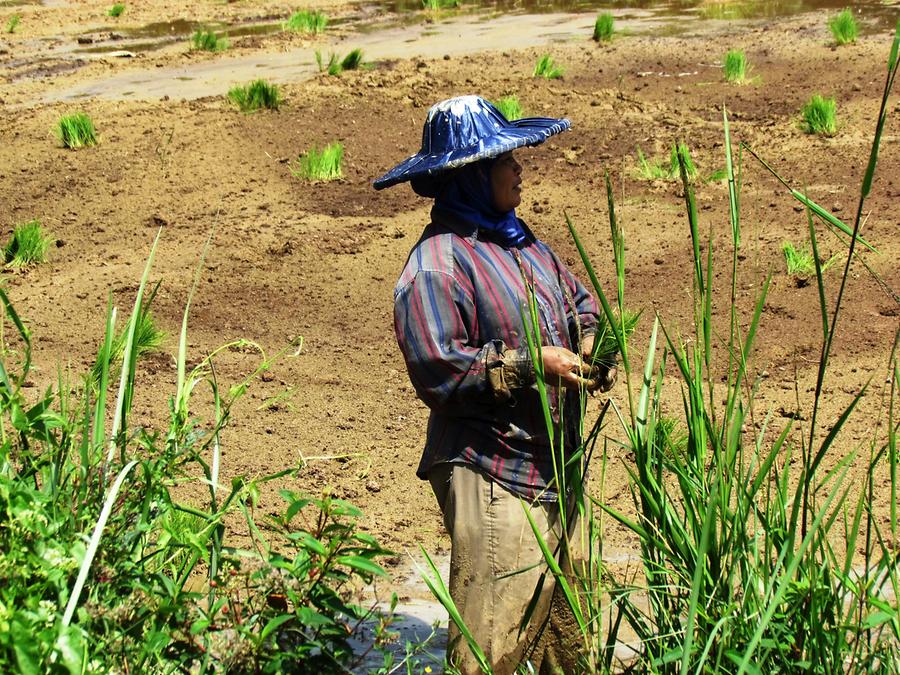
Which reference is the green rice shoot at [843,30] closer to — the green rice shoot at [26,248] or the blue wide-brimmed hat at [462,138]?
the green rice shoot at [26,248]

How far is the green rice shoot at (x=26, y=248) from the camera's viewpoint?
7137 mm

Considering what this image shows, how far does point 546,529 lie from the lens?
3279 mm

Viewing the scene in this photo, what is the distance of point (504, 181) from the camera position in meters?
3.21

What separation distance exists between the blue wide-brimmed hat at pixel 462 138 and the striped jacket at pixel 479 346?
5.9 inches

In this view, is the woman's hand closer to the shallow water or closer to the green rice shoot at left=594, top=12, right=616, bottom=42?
the shallow water

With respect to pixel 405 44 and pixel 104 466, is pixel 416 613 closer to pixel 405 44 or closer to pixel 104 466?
pixel 104 466

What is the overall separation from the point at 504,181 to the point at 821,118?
577cm

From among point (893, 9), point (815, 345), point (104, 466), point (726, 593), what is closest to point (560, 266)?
point (726, 593)

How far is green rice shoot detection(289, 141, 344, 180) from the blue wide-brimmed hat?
5142mm

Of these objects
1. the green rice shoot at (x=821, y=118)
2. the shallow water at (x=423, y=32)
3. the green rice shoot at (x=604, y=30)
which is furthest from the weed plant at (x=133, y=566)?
the green rice shoot at (x=604, y=30)

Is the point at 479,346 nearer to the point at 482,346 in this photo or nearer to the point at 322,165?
the point at 482,346

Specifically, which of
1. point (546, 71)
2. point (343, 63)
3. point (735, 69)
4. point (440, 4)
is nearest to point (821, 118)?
point (735, 69)

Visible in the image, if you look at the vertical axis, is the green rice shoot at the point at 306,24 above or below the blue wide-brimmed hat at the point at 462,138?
below

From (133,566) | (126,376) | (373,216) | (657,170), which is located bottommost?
(373,216)
